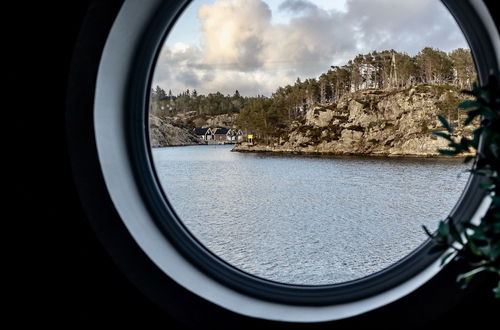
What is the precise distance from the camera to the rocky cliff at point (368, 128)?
1288cm

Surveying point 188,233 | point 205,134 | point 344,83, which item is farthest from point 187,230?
point 344,83

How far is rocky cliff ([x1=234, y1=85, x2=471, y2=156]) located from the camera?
1288cm

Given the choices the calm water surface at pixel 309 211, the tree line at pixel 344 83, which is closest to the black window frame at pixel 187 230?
the tree line at pixel 344 83

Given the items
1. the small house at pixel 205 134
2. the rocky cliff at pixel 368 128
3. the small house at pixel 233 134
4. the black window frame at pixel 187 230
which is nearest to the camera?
the black window frame at pixel 187 230

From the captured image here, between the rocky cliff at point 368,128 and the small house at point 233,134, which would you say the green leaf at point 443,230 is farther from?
the rocky cliff at point 368,128

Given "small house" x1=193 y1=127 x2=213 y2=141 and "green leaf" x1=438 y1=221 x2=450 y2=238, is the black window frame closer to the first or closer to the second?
"green leaf" x1=438 y1=221 x2=450 y2=238

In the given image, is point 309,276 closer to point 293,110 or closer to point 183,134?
point 293,110

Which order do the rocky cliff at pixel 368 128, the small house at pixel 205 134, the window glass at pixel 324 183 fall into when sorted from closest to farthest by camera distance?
1. the small house at pixel 205 134
2. the rocky cliff at pixel 368 128
3. the window glass at pixel 324 183

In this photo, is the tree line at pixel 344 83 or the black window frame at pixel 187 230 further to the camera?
the tree line at pixel 344 83

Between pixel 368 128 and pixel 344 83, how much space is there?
1099 centimetres

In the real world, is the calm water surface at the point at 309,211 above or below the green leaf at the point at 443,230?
below

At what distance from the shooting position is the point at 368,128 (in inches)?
693

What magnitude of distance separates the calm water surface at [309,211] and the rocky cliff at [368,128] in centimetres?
324

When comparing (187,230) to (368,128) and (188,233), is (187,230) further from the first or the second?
(368,128)
